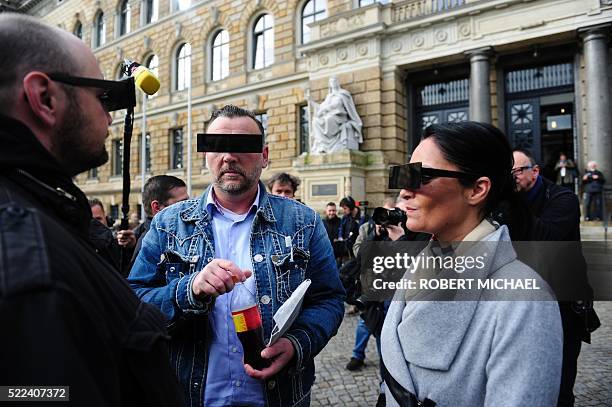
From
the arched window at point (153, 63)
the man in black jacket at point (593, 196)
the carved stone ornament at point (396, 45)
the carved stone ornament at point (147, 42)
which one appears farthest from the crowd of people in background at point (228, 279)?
the carved stone ornament at point (147, 42)

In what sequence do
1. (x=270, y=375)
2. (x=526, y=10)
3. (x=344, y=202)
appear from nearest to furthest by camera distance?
1. (x=270, y=375)
2. (x=344, y=202)
3. (x=526, y=10)

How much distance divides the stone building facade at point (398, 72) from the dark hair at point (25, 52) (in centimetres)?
1165

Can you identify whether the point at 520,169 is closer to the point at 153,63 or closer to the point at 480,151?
the point at 480,151

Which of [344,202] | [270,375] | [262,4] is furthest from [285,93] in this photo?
[270,375]

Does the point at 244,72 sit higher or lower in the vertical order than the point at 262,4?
lower

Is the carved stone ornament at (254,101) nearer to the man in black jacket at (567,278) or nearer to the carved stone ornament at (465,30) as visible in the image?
the carved stone ornament at (465,30)

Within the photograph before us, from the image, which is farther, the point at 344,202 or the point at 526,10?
the point at 526,10

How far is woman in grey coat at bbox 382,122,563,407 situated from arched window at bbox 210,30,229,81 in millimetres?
19508

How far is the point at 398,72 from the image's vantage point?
1387 cm

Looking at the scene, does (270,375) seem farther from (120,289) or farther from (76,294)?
(76,294)

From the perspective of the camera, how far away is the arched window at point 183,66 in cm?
2119

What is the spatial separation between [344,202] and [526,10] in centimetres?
885

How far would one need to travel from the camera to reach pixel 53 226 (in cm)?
77

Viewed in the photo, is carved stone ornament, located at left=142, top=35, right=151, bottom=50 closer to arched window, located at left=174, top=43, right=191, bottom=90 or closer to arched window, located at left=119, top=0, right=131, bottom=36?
arched window, located at left=174, top=43, right=191, bottom=90
